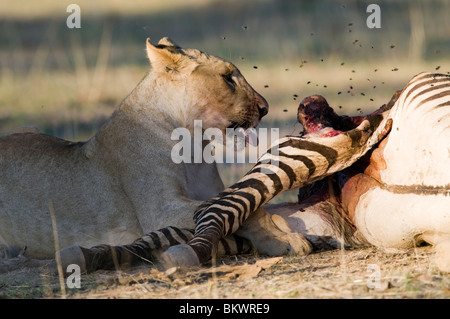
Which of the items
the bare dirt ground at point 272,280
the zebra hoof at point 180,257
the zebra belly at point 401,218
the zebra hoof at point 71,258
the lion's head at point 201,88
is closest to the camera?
the bare dirt ground at point 272,280

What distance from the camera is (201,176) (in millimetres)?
6562

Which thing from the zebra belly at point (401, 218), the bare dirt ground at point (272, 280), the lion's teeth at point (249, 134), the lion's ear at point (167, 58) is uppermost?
the lion's ear at point (167, 58)

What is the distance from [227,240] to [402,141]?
1.29 metres

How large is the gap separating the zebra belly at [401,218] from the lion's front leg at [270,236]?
43 centimetres

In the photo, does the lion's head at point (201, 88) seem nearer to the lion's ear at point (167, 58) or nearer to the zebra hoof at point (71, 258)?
the lion's ear at point (167, 58)

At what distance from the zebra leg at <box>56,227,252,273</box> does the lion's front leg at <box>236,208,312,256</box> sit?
4.4 inches

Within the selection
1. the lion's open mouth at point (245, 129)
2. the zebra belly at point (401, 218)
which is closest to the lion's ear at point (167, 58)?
the lion's open mouth at point (245, 129)

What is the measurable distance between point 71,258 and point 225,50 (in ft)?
30.8

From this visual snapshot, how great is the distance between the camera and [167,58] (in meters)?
6.45

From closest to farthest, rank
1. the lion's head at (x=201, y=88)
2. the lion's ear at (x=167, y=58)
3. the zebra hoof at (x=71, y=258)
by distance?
1. the zebra hoof at (x=71, y=258)
2. the lion's ear at (x=167, y=58)
3. the lion's head at (x=201, y=88)

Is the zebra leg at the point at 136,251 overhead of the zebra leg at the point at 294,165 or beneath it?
beneath

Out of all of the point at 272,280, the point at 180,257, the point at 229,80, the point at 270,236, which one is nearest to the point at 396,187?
the point at 270,236

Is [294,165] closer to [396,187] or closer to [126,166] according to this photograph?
[396,187]

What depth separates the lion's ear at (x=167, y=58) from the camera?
6392 mm
